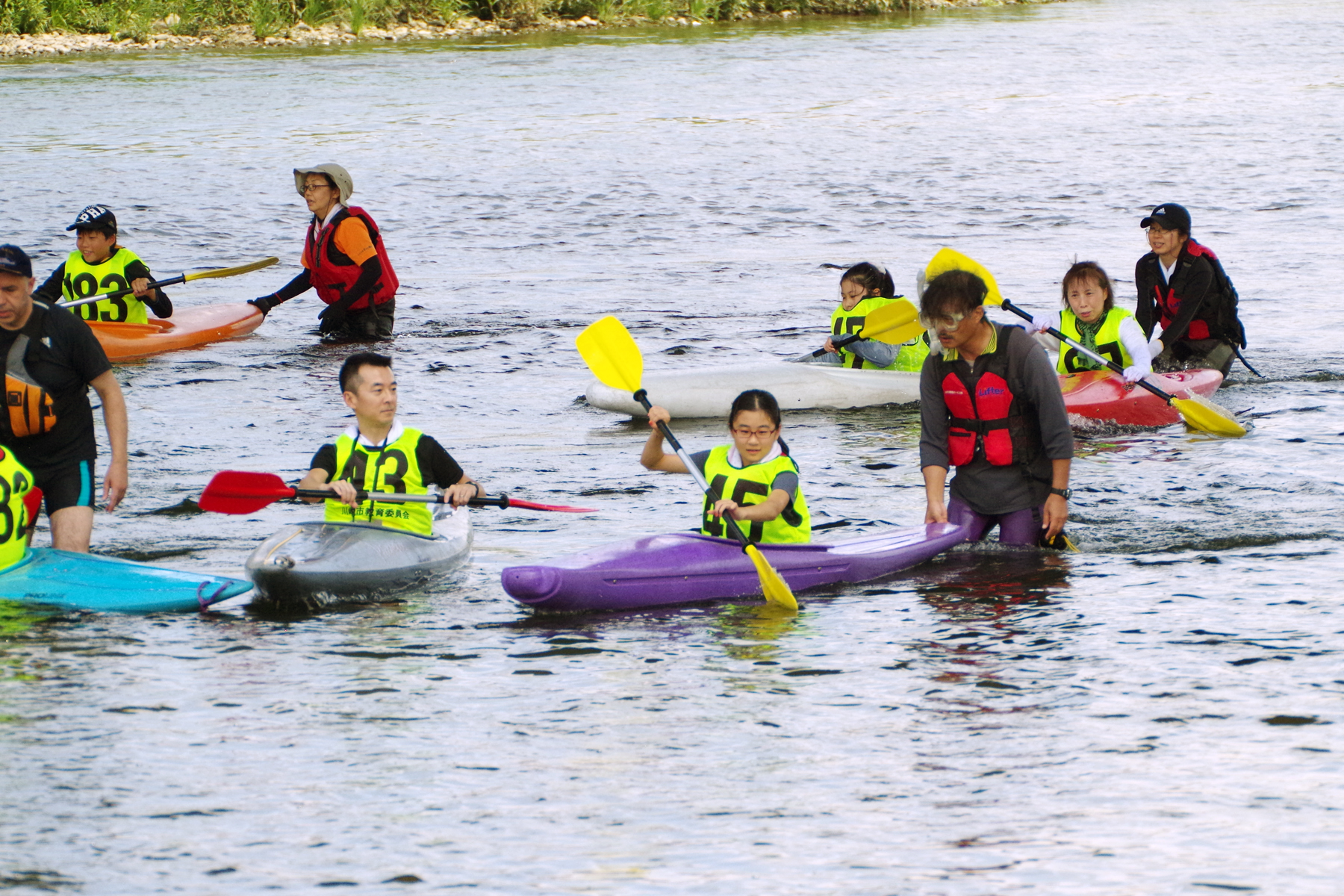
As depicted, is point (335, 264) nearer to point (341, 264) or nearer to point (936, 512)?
point (341, 264)

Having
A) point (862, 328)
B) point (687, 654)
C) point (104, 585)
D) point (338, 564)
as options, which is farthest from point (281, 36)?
point (687, 654)

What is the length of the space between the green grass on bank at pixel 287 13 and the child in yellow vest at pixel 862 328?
82.9ft

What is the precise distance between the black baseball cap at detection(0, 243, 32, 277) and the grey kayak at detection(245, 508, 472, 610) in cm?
113

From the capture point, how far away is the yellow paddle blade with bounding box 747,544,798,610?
522 cm

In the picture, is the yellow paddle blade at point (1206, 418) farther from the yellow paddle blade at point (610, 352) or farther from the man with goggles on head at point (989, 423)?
the yellow paddle blade at point (610, 352)

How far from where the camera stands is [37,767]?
411cm

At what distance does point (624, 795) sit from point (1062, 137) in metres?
18.8

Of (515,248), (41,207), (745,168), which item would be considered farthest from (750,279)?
(41,207)

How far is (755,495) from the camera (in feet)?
17.8

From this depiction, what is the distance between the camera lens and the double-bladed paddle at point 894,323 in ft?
26.1

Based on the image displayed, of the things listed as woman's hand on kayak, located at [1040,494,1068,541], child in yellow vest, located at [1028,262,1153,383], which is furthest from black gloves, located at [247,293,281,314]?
woman's hand on kayak, located at [1040,494,1068,541]

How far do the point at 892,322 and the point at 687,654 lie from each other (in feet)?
11.5

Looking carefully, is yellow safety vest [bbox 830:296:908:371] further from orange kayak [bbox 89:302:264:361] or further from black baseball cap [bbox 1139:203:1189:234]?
orange kayak [bbox 89:302:264:361]

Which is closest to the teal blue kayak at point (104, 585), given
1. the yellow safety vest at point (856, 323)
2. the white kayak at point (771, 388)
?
the white kayak at point (771, 388)
